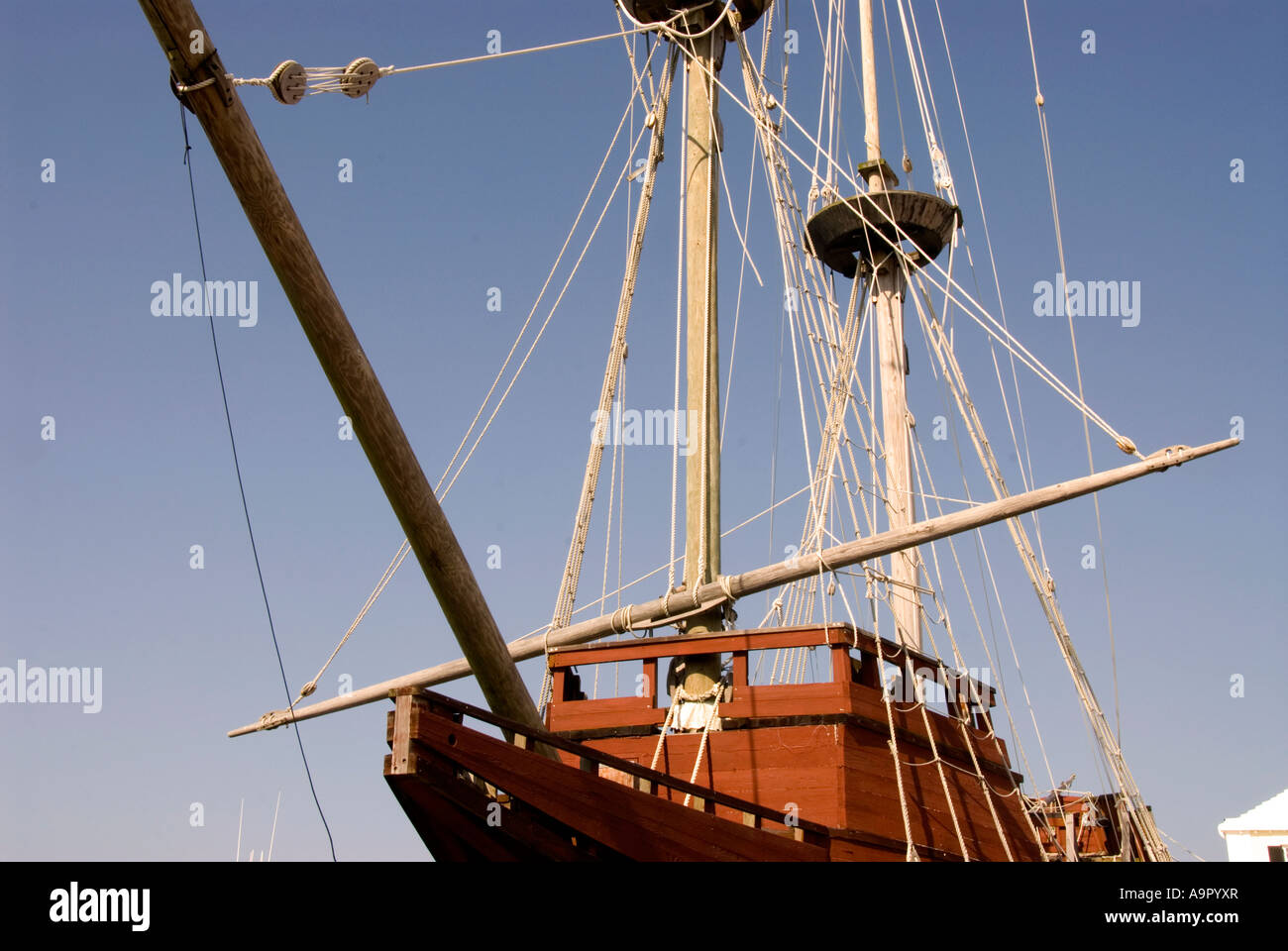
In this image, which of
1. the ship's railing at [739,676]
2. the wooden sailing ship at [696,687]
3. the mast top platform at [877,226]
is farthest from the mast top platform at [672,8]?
the ship's railing at [739,676]

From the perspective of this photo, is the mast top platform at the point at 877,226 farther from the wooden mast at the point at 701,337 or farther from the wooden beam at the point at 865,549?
the wooden beam at the point at 865,549

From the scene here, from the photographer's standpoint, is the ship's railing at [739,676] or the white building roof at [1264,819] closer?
the ship's railing at [739,676]

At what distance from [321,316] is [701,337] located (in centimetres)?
771

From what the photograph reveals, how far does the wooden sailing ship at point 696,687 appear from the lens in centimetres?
689

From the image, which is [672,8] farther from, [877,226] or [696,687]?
[696,687]

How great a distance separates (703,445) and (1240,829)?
9333 mm

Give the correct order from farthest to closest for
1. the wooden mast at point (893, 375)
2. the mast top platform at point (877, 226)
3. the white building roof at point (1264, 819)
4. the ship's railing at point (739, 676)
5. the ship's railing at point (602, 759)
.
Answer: the mast top platform at point (877, 226), the wooden mast at point (893, 375), the white building roof at point (1264, 819), the ship's railing at point (739, 676), the ship's railing at point (602, 759)

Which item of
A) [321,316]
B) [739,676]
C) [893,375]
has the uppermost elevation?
[893,375]

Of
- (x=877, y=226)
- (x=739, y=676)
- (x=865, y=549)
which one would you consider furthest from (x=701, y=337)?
(x=877, y=226)

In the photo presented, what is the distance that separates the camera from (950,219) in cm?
2344

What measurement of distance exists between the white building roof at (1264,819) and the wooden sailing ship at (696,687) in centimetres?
118

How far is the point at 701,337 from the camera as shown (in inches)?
551

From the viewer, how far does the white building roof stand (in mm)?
15891
